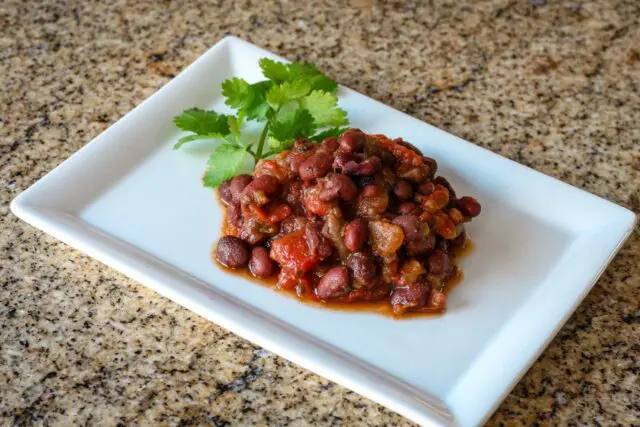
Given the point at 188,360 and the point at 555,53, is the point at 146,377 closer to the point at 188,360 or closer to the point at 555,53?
the point at 188,360

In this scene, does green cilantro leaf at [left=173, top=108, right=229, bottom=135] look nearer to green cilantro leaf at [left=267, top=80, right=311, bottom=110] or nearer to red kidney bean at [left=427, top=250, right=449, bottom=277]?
green cilantro leaf at [left=267, top=80, right=311, bottom=110]

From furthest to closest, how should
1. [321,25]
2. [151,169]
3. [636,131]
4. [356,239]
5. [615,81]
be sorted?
[321,25] → [615,81] → [636,131] → [151,169] → [356,239]

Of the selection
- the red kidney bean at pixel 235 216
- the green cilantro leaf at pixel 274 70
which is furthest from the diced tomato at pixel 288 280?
the green cilantro leaf at pixel 274 70

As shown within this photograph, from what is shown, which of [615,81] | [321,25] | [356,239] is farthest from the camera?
[321,25]

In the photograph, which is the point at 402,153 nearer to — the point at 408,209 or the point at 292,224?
the point at 408,209

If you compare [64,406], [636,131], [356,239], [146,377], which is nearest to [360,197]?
[356,239]

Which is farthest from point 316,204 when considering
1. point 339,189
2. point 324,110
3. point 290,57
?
point 290,57
